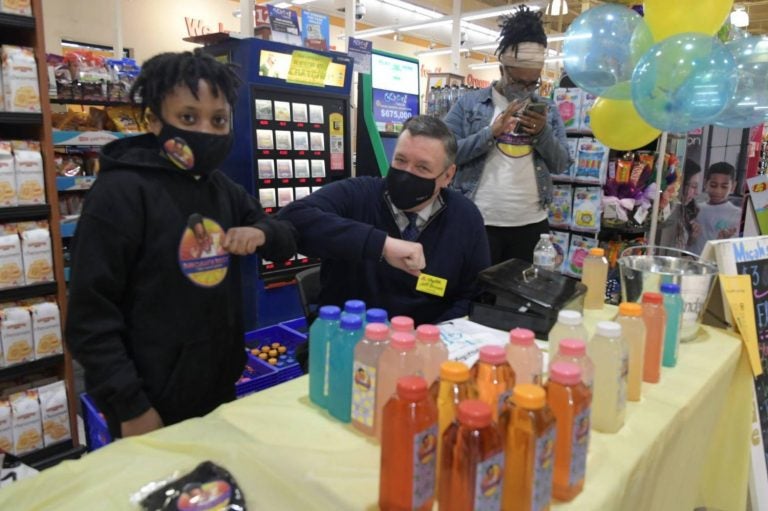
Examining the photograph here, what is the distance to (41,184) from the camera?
264cm

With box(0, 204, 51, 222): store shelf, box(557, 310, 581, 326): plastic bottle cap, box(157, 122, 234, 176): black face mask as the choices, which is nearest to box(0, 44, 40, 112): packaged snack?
box(0, 204, 51, 222): store shelf

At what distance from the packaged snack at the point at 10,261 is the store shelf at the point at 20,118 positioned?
527mm

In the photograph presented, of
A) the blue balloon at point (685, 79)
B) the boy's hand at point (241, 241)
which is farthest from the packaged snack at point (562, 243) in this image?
the boy's hand at point (241, 241)

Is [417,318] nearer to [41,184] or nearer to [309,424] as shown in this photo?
[309,424]

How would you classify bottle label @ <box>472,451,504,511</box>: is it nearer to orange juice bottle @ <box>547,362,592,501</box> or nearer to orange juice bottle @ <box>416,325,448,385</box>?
orange juice bottle @ <box>547,362,592,501</box>

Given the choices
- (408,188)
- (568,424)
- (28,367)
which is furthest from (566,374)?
(28,367)

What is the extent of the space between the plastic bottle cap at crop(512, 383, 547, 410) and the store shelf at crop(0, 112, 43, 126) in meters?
2.63

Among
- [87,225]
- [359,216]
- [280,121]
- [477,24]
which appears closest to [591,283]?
[359,216]

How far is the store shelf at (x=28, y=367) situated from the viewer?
264 cm

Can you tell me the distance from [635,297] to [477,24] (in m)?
12.1

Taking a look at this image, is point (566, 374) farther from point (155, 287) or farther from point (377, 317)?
point (155, 287)

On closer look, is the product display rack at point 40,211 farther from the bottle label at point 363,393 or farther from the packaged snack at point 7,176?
the bottle label at point 363,393

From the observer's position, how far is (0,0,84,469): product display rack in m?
2.54

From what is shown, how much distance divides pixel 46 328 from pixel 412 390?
2545 mm
